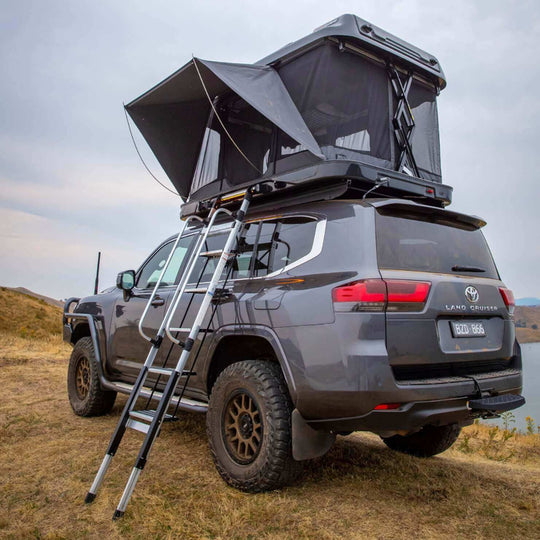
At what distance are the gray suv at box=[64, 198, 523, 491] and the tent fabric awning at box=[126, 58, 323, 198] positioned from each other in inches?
30.8

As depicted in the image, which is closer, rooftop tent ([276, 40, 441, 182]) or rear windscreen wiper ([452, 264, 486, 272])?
rear windscreen wiper ([452, 264, 486, 272])

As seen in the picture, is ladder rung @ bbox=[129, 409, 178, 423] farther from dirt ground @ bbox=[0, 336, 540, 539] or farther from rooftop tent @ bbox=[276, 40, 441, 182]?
rooftop tent @ bbox=[276, 40, 441, 182]

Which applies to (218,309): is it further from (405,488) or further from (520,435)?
(520,435)

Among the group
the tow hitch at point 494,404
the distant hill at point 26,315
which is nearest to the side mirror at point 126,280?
the tow hitch at point 494,404

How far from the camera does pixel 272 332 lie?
3.30 meters

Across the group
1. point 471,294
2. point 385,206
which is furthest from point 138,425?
point 471,294

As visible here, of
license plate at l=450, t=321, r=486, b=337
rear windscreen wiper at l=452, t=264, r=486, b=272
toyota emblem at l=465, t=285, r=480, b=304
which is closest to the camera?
Result: license plate at l=450, t=321, r=486, b=337

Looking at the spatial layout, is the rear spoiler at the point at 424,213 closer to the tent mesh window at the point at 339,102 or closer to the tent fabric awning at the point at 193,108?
the tent fabric awning at the point at 193,108

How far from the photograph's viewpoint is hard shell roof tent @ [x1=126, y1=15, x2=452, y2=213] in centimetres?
384

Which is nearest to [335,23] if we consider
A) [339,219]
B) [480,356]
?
[339,219]

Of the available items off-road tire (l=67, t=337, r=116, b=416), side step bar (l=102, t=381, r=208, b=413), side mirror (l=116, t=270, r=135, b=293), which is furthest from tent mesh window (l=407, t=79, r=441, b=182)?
off-road tire (l=67, t=337, r=116, b=416)

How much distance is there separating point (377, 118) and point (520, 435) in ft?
14.7

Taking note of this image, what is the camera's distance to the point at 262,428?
3.25 metres

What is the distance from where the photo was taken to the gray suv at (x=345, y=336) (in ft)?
9.55
